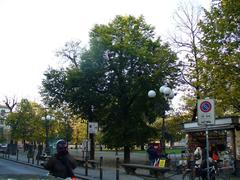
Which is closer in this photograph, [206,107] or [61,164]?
[61,164]

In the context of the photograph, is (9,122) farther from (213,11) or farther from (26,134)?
(213,11)

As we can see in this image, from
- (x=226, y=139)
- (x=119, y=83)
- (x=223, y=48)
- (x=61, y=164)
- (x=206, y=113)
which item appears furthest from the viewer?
(x=119, y=83)

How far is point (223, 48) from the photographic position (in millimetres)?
21297

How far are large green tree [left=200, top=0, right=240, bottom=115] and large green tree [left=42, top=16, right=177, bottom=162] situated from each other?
14.3 meters

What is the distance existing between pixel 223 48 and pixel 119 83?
18.7 m

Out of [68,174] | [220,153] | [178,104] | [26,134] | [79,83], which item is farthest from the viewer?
[26,134]

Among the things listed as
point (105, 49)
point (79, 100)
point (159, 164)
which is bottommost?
point (159, 164)

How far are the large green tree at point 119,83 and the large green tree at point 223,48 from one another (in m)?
14.3

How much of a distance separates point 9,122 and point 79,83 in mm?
42097

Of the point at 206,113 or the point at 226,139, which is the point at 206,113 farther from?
the point at 226,139

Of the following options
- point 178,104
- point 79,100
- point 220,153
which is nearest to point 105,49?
point 79,100

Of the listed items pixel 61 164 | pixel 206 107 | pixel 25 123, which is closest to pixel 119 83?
pixel 206 107

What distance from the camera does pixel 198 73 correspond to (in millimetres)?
26984

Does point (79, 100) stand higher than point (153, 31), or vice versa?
point (153, 31)
